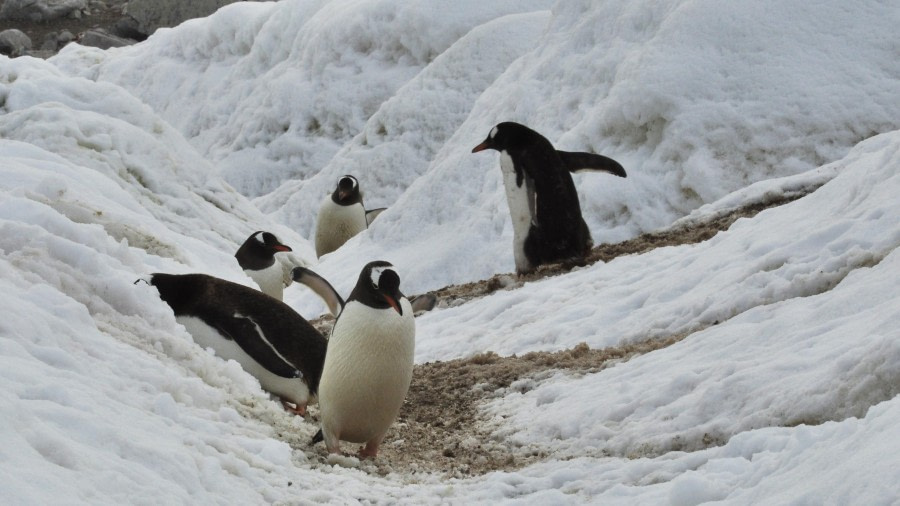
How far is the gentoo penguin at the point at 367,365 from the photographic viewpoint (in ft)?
14.2

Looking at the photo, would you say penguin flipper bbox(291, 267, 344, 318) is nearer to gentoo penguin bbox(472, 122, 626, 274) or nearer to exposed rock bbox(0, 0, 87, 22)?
gentoo penguin bbox(472, 122, 626, 274)

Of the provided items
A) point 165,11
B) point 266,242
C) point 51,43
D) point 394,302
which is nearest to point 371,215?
point 266,242

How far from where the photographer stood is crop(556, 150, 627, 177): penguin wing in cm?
866

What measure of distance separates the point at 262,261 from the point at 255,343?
3448 mm

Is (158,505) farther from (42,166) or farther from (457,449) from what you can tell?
(42,166)

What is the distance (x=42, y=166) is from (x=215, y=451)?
4.13 metres

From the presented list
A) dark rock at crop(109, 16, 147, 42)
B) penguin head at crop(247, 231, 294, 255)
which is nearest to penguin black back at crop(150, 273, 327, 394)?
penguin head at crop(247, 231, 294, 255)

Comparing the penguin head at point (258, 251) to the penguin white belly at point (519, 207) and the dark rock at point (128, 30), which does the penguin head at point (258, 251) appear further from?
the dark rock at point (128, 30)

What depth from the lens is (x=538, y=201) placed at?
8.14 metres

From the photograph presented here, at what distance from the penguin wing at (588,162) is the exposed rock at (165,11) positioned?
2568 cm

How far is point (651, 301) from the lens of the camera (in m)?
6.19

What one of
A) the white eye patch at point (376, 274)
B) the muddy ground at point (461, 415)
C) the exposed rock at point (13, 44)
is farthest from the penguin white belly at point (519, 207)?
the exposed rock at point (13, 44)

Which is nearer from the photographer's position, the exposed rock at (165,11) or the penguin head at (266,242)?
the penguin head at (266,242)

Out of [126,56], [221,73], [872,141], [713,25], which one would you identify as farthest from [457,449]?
[126,56]
